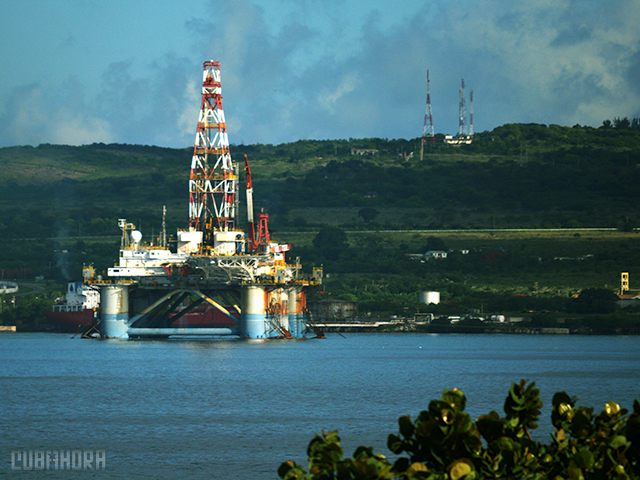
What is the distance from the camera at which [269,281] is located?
9769cm

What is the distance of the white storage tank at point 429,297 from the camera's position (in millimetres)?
157875

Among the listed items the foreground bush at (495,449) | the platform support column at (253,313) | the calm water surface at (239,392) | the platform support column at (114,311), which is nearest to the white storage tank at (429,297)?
the calm water surface at (239,392)

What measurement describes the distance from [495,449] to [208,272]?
275 ft

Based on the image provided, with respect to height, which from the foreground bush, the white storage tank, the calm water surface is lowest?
the calm water surface

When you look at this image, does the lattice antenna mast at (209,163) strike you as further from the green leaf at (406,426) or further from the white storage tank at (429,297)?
the green leaf at (406,426)

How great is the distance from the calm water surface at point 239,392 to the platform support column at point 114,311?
5.70 feet

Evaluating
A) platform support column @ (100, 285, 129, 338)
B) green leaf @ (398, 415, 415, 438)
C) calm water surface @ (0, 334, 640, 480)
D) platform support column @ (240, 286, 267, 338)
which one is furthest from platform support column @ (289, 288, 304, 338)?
green leaf @ (398, 415, 415, 438)

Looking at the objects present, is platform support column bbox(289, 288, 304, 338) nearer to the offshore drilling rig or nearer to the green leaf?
the offshore drilling rig

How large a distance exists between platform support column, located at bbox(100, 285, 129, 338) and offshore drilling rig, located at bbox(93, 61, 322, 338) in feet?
0.32

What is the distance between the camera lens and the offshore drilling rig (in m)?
98.4

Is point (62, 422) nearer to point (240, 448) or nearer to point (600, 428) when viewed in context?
point (240, 448)

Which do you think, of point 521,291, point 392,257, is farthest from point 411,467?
point 392,257

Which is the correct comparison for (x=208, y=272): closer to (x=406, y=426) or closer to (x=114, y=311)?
(x=114, y=311)

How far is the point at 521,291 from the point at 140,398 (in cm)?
12063
